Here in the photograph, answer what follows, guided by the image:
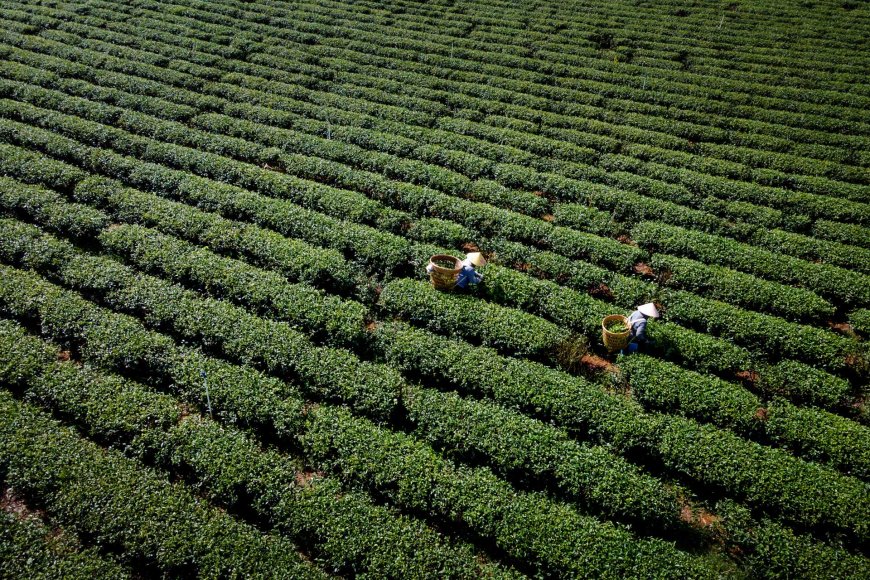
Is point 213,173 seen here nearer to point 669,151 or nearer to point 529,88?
point 529,88

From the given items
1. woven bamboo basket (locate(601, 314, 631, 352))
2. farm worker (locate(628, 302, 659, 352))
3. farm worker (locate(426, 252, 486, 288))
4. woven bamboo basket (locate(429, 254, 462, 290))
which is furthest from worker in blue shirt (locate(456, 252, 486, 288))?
farm worker (locate(628, 302, 659, 352))

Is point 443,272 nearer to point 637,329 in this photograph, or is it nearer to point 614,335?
point 614,335

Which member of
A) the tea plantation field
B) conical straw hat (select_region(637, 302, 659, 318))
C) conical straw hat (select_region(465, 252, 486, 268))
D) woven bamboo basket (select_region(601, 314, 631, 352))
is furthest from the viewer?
conical straw hat (select_region(465, 252, 486, 268))

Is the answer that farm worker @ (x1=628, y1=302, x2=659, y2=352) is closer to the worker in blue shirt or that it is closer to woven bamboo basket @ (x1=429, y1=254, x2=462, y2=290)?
the worker in blue shirt

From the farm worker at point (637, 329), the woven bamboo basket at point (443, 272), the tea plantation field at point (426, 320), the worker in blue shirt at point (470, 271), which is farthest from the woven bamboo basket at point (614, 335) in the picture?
the woven bamboo basket at point (443, 272)

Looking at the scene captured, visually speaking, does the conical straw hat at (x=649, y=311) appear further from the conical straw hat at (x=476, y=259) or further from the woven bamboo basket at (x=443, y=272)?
the woven bamboo basket at (x=443, y=272)

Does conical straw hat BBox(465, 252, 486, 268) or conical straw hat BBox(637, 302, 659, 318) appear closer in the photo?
conical straw hat BBox(637, 302, 659, 318)
